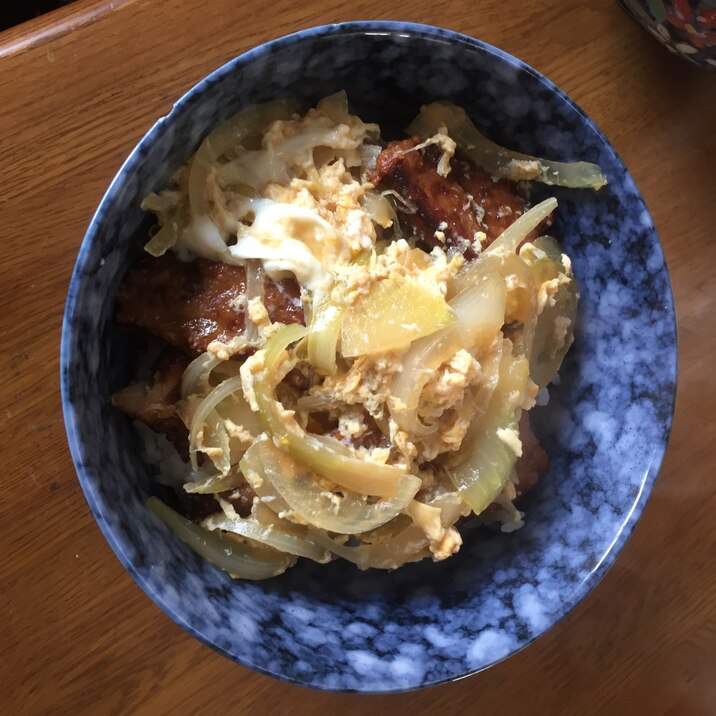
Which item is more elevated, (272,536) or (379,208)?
(379,208)

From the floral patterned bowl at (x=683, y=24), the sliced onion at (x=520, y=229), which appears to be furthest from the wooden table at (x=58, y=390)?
the sliced onion at (x=520, y=229)

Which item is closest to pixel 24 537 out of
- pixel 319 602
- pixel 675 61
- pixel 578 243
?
pixel 319 602

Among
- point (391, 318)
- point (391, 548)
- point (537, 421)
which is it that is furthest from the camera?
point (537, 421)

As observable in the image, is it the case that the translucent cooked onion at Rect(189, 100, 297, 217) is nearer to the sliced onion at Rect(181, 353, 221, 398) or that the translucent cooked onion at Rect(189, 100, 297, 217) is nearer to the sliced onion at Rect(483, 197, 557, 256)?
the sliced onion at Rect(181, 353, 221, 398)

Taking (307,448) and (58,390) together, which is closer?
(307,448)

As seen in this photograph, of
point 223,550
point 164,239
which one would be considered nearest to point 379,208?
point 164,239

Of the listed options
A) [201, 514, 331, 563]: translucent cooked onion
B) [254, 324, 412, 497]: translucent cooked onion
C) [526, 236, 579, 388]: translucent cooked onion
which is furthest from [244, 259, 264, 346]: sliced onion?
[526, 236, 579, 388]: translucent cooked onion

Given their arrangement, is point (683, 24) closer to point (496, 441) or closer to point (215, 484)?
point (496, 441)
